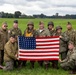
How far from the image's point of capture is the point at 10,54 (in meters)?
11.0

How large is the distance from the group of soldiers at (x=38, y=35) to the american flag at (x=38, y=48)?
0.24 meters

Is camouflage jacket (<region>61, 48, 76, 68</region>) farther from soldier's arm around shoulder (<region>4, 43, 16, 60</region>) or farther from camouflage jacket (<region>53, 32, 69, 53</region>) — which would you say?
soldier's arm around shoulder (<region>4, 43, 16, 60</region>)

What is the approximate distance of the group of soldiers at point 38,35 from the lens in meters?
10.9

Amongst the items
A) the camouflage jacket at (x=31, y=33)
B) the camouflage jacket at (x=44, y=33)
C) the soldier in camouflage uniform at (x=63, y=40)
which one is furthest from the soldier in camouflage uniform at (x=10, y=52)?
the soldier in camouflage uniform at (x=63, y=40)

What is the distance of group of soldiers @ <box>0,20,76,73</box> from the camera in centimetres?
1091

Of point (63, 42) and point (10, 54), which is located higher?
point (63, 42)

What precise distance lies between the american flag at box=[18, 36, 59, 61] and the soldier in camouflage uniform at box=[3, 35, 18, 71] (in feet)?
0.68

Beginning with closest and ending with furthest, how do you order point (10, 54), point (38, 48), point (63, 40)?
1. point (10, 54)
2. point (38, 48)
3. point (63, 40)

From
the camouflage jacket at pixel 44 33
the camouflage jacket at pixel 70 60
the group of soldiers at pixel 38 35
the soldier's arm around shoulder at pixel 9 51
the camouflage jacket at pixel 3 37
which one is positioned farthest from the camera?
the camouflage jacket at pixel 3 37

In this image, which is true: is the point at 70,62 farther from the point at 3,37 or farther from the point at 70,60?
the point at 3,37

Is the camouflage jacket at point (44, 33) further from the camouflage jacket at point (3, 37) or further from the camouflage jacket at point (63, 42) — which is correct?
the camouflage jacket at point (3, 37)

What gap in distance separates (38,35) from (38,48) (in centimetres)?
64

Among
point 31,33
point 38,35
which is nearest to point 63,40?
point 38,35

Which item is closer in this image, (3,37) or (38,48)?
(38,48)
